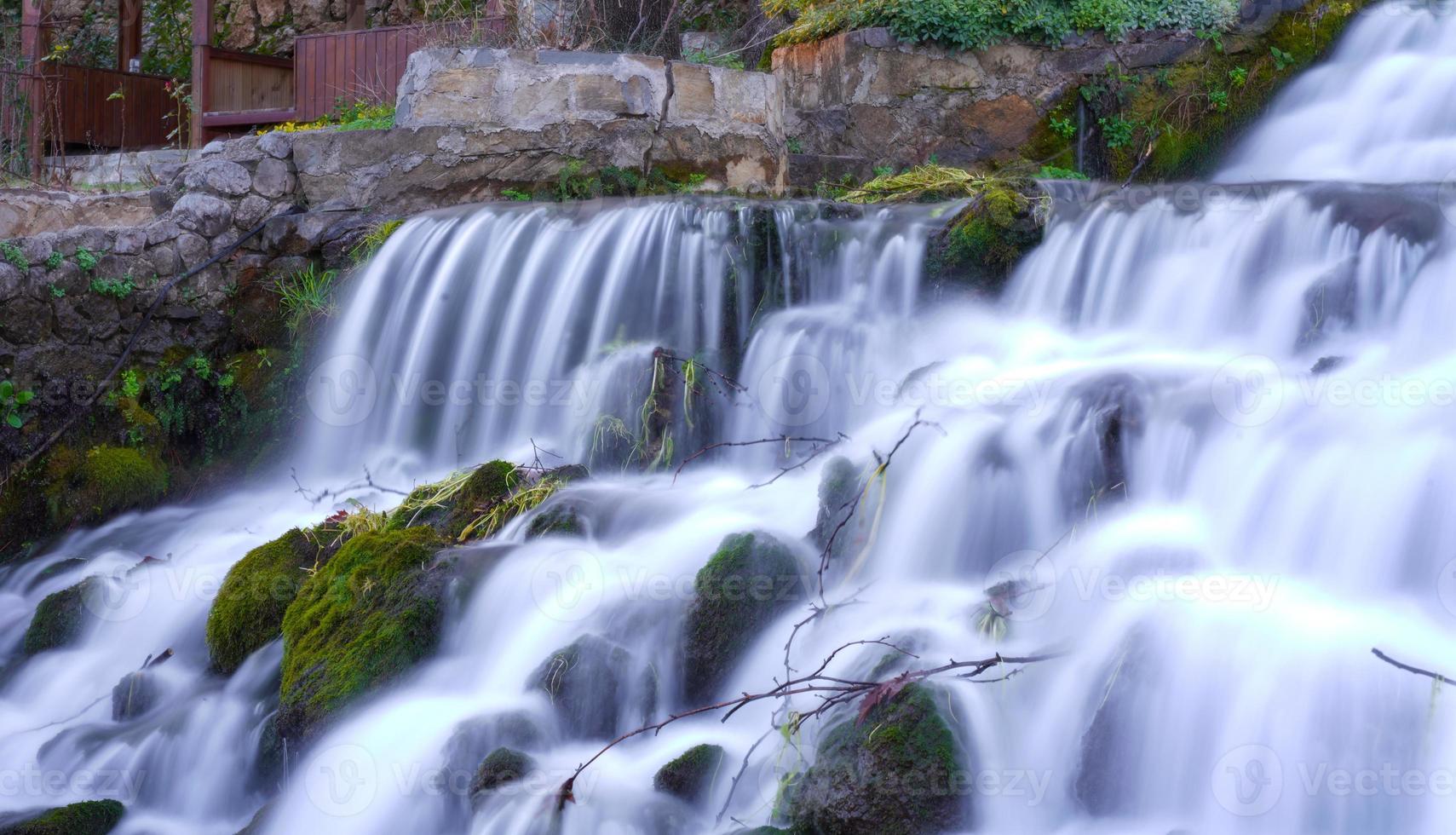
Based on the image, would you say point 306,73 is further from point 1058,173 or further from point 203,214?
point 1058,173

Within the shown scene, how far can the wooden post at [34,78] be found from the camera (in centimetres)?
1041

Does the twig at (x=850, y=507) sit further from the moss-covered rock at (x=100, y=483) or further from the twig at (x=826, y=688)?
the moss-covered rock at (x=100, y=483)

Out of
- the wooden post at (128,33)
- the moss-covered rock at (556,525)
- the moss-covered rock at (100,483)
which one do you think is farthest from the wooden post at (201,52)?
the moss-covered rock at (556,525)

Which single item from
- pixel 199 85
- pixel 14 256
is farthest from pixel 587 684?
pixel 199 85

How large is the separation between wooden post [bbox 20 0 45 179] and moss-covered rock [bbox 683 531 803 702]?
291 inches

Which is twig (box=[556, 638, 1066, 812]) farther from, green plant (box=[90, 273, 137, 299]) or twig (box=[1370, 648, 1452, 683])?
green plant (box=[90, 273, 137, 299])

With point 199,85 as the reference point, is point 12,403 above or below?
below

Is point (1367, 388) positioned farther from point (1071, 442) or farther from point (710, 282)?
point (710, 282)

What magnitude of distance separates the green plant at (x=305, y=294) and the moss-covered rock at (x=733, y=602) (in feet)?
11.2

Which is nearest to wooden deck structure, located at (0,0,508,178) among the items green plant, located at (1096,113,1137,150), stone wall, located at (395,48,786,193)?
stone wall, located at (395,48,786,193)

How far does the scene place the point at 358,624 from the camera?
4191 mm

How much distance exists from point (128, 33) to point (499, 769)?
39.4 feet

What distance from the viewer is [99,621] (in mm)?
4996

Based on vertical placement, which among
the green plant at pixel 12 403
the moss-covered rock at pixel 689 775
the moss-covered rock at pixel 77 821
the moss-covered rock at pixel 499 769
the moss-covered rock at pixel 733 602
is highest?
the moss-covered rock at pixel 733 602
